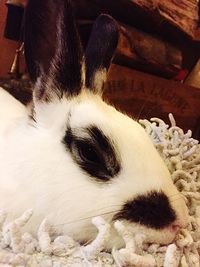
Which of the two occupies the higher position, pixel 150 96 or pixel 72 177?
pixel 72 177

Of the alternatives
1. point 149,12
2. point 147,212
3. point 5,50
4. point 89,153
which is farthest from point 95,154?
point 5,50

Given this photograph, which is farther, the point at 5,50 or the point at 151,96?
the point at 5,50

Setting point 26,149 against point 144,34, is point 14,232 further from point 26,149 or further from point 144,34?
point 144,34

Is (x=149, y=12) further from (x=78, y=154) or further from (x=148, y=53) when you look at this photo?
(x=78, y=154)

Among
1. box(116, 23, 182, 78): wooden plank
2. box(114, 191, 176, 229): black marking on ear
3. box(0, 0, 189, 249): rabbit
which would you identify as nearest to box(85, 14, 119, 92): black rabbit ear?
box(0, 0, 189, 249): rabbit

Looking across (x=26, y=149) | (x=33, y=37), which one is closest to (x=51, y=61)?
(x=33, y=37)

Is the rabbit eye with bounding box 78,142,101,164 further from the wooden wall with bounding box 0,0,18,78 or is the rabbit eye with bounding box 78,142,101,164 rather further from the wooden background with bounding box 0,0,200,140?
the wooden wall with bounding box 0,0,18,78

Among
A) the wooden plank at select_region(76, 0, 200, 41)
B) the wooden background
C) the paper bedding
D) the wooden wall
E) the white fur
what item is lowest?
the wooden wall

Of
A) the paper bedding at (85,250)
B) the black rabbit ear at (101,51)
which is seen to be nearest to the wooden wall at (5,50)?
the black rabbit ear at (101,51)
